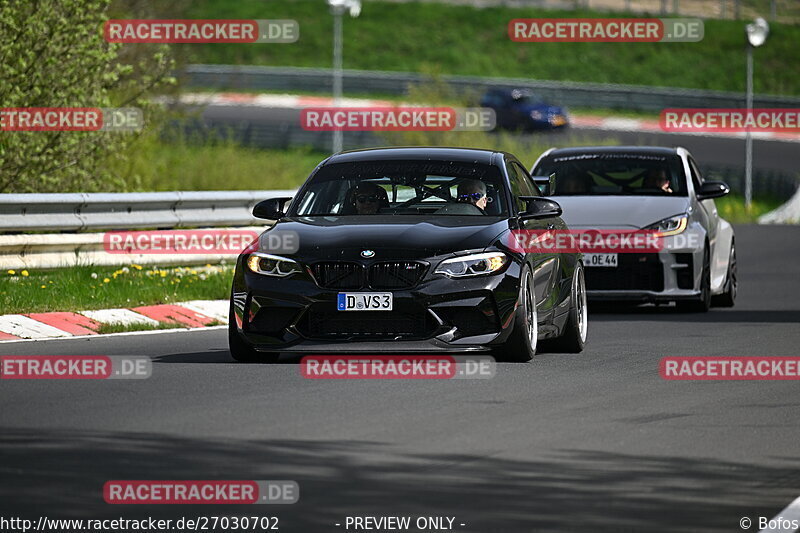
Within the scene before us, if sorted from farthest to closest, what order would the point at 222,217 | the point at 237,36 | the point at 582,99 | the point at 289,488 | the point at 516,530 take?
the point at 237,36 < the point at 582,99 < the point at 222,217 < the point at 289,488 < the point at 516,530

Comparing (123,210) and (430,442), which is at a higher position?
(430,442)

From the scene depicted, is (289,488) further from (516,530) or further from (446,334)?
(446,334)

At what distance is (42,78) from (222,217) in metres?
3.45

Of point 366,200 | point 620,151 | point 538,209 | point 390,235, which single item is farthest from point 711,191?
point 390,235

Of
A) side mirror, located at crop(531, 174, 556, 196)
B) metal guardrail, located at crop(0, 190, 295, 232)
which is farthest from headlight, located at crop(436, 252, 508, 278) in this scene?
metal guardrail, located at crop(0, 190, 295, 232)

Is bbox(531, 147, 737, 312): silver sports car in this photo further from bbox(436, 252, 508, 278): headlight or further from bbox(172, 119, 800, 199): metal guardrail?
bbox(172, 119, 800, 199): metal guardrail

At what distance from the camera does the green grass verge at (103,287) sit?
15.6 m

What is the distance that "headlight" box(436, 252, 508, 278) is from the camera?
11.7 m

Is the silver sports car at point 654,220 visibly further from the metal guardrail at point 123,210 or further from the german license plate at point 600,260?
the metal guardrail at point 123,210

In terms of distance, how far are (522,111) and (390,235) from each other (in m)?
41.8

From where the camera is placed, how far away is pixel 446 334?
11.7 m

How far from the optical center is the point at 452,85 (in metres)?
58.3

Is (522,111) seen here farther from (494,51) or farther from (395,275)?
(395,275)

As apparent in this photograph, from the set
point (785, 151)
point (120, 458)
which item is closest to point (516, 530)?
point (120, 458)
